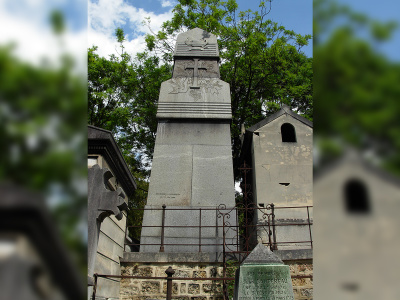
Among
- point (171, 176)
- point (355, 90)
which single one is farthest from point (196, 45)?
point (355, 90)

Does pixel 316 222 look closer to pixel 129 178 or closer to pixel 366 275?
pixel 366 275

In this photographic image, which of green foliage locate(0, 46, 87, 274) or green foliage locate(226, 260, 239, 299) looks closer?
green foliage locate(0, 46, 87, 274)

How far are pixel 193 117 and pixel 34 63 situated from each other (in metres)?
8.90

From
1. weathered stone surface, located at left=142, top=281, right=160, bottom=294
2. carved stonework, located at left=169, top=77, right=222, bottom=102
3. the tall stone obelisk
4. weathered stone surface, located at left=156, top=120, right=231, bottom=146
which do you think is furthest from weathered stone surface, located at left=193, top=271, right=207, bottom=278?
carved stonework, located at left=169, top=77, right=222, bottom=102

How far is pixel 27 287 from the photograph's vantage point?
15.3 inches

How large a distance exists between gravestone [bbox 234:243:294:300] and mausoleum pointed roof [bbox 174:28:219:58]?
7.23m

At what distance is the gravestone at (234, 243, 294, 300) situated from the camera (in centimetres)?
458

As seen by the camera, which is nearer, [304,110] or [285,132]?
[285,132]

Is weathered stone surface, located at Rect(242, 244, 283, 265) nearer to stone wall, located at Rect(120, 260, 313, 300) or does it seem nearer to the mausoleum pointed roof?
stone wall, located at Rect(120, 260, 313, 300)

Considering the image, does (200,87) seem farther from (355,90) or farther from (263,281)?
(355,90)

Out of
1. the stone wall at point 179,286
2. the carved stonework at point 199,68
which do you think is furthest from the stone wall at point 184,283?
the carved stonework at point 199,68

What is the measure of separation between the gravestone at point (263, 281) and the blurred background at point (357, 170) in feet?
14.5

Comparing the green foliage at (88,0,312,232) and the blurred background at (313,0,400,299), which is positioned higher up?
the green foliage at (88,0,312,232)

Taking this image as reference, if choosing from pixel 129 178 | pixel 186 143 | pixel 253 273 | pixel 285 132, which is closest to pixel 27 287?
pixel 253 273
